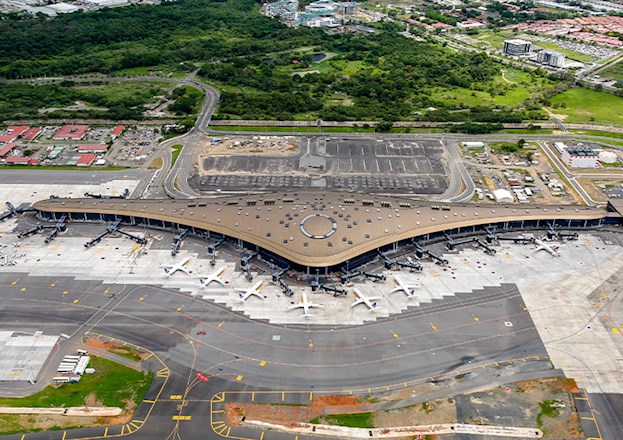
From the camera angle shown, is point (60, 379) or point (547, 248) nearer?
point (60, 379)

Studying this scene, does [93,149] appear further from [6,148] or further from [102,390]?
[102,390]

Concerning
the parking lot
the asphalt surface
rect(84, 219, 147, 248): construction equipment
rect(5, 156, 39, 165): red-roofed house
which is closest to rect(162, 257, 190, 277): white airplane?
the asphalt surface

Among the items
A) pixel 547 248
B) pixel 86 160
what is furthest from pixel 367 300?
pixel 86 160

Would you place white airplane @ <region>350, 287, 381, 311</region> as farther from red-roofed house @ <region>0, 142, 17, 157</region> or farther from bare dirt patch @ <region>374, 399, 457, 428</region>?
red-roofed house @ <region>0, 142, 17, 157</region>

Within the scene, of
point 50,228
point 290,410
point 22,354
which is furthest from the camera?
point 50,228

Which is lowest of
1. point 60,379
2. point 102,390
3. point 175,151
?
point 175,151

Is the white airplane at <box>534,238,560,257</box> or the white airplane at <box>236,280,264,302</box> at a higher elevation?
the white airplane at <box>236,280,264,302</box>
